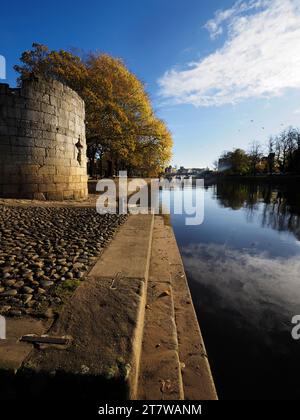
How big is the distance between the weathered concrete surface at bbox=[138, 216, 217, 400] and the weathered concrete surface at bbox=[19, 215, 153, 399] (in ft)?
0.73

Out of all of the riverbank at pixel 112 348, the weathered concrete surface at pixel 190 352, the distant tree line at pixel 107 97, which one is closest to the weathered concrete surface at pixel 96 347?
the riverbank at pixel 112 348

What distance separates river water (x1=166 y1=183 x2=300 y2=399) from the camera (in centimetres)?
244

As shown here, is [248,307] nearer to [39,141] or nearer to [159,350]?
[159,350]

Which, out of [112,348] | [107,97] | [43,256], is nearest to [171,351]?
[112,348]

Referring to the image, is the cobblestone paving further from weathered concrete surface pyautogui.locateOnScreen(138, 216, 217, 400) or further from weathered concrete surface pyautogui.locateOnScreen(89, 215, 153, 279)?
weathered concrete surface pyautogui.locateOnScreen(138, 216, 217, 400)

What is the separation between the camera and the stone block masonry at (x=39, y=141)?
8625 mm

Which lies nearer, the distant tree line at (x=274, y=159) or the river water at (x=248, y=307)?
the river water at (x=248, y=307)

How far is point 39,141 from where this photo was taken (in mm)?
9398

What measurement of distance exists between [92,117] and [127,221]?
12358 millimetres

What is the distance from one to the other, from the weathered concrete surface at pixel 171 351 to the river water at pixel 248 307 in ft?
0.90

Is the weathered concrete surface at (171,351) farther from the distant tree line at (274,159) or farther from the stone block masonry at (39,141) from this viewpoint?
the distant tree line at (274,159)

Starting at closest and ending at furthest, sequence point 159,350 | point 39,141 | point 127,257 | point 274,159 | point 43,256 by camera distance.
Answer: point 159,350
point 43,256
point 127,257
point 39,141
point 274,159

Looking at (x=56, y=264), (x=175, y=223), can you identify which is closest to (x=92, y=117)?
(x=175, y=223)

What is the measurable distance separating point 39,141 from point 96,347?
942 centimetres
